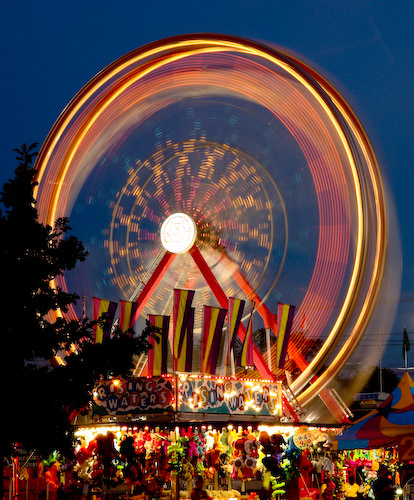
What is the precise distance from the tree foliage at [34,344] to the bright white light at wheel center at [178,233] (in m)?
8.67

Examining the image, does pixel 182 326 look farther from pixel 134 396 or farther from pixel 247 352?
pixel 134 396

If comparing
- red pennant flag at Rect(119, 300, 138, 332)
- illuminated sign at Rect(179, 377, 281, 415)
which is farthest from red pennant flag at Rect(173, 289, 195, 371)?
illuminated sign at Rect(179, 377, 281, 415)

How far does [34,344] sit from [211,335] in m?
7.55

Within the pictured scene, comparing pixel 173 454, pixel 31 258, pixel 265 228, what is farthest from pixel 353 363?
pixel 31 258

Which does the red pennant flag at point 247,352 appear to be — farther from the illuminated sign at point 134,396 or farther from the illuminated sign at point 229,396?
the illuminated sign at point 134,396

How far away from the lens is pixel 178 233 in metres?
24.3

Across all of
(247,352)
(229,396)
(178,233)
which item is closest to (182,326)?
(247,352)

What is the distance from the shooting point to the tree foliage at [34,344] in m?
14.3

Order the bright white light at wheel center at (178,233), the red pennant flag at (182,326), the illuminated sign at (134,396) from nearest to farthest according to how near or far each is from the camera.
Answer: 1. the illuminated sign at (134,396)
2. the red pennant flag at (182,326)
3. the bright white light at wheel center at (178,233)

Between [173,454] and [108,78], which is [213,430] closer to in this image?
[173,454]

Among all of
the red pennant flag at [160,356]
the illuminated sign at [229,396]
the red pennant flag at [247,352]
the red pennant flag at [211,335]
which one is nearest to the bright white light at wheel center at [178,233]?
the red pennant flag at [211,335]

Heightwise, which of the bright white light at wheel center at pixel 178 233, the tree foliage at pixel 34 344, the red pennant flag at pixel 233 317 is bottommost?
the tree foliage at pixel 34 344

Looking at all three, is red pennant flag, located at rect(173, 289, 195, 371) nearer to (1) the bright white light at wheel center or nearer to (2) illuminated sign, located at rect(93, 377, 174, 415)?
(2) illuminated sign, located at rect(93, 377, 174, 415)

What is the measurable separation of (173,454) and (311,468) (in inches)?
176
